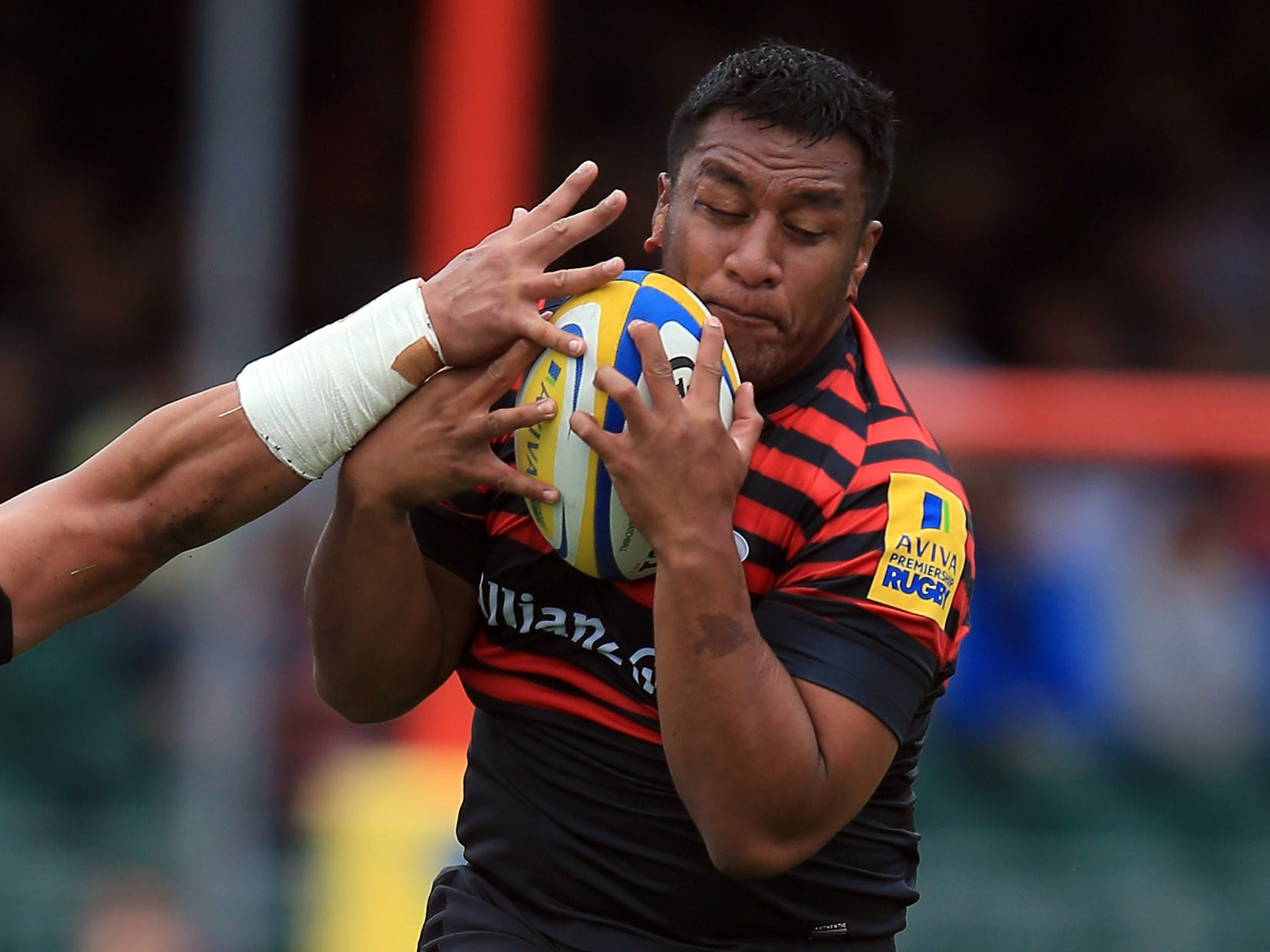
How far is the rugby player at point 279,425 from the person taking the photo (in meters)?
2.59

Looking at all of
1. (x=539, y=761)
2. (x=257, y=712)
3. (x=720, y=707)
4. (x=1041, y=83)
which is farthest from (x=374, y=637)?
(x=1041, y=83)

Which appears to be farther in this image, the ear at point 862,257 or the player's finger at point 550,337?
the ear at point 862,257

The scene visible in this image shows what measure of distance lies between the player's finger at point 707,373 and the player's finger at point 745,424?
7 centimetres

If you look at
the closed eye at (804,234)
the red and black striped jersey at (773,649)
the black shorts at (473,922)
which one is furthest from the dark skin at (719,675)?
the black shorts at (473,922)

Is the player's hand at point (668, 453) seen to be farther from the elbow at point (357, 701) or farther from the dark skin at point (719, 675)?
the elbow at point (357, 701)

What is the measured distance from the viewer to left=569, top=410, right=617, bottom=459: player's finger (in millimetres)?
2422

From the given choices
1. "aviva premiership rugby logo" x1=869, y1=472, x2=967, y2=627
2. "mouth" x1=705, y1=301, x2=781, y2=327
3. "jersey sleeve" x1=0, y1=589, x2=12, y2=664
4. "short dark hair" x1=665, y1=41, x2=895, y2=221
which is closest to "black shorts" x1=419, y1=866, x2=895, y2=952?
"aviva premiership rugby logo" x1=869, y1=472, x2=967, y2=627

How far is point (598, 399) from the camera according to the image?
8.30ft

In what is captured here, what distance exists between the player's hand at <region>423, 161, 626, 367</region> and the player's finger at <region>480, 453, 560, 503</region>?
15 cm

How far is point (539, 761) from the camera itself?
2.82 meters

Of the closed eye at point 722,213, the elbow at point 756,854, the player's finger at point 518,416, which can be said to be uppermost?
the closed eye at point 722,213

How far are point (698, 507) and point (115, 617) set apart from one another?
155 inches

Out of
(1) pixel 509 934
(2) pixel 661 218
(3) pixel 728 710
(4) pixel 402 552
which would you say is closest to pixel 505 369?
(4) pixel 402 552

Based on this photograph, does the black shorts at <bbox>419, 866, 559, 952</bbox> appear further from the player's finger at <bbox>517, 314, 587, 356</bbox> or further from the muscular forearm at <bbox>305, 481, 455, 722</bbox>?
the player's finger at <bbox>517, 314, 587, 356</bbox>
